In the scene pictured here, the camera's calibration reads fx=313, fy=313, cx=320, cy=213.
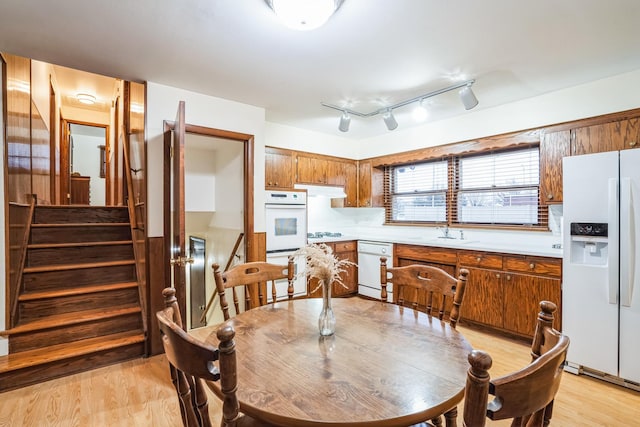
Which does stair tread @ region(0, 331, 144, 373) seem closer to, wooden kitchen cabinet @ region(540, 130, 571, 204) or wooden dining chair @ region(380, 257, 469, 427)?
wooden dining chair @ region(380, 257, 469, 427)

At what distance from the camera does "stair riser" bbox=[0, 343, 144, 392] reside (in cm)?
220

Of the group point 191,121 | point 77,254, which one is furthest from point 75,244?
point 191,121

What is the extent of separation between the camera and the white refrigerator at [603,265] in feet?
7.07

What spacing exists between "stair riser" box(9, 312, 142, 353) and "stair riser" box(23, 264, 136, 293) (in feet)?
1.65

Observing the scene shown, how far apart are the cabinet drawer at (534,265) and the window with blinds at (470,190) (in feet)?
2.15

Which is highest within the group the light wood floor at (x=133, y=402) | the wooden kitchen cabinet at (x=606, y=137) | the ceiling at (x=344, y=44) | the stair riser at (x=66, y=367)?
the ceiling at (x=344, y=44)

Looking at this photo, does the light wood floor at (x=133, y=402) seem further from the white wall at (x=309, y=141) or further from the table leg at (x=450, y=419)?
the white wall at (x=309, y=141)

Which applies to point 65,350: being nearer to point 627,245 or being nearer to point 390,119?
point 390,119

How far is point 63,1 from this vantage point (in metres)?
1.70

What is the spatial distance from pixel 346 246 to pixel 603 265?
265cm

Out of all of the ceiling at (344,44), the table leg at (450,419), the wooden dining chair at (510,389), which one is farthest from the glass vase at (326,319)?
the ceiling at (344,44)

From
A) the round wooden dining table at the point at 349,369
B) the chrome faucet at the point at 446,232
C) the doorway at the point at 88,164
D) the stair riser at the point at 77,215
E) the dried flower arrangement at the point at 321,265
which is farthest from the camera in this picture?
the doorway at the point at 88,164

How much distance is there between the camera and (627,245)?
217 centimetres

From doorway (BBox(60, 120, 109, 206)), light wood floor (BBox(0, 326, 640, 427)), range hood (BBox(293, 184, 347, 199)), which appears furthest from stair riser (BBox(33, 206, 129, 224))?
doorway (BBox(60, 120, 109, 206))
